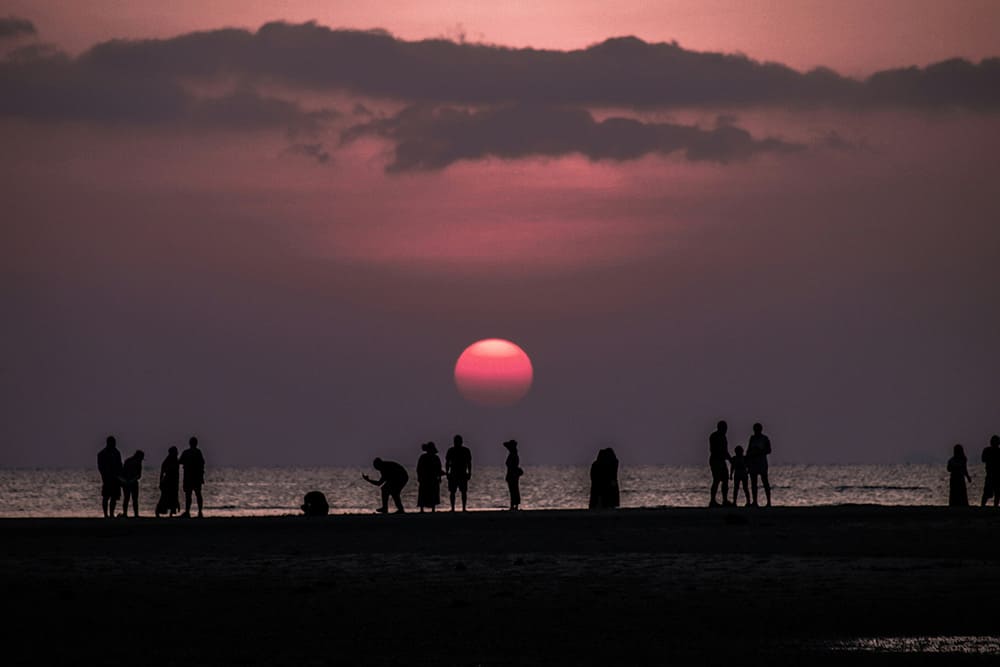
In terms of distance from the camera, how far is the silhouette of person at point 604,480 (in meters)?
38.3

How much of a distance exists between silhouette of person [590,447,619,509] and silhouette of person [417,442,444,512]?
360 cm

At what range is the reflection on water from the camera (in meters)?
13.8

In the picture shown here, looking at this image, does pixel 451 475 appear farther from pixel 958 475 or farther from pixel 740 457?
pixel 958 475

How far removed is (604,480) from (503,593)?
20.1 metres

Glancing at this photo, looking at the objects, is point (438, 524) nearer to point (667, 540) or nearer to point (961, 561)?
point (667, 540)

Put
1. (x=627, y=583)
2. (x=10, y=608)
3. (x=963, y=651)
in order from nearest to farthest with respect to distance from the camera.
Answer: (x=963, y=651)
(x=10, y=608)
(x=627, y=583)

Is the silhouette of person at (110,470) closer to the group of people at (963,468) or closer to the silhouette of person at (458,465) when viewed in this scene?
the silhouette of person at (458,465)

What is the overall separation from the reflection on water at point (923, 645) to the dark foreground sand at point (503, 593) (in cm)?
24

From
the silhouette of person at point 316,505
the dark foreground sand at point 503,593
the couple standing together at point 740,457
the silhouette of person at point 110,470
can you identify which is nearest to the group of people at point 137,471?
the silhouette of person at point 110,470

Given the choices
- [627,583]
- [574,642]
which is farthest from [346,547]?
[574,642]

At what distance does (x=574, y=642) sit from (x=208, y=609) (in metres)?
4.56

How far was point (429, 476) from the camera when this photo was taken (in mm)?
38781

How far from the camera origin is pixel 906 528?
28.0 m

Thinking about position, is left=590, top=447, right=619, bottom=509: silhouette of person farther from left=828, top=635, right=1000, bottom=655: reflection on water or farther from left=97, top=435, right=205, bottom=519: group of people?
left=828, top=635, right=1000, bottom=655: reflection on water
